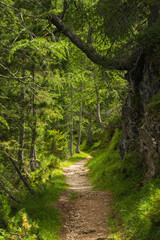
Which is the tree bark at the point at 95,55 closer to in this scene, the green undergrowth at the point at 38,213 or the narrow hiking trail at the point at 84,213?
the green undergrowth at the point at 38,213

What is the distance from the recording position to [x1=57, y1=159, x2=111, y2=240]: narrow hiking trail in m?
5.39

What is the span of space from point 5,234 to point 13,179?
20.0ft

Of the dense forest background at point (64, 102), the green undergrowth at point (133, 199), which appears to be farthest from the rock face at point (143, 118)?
the green undergrowth at point (133, 199)

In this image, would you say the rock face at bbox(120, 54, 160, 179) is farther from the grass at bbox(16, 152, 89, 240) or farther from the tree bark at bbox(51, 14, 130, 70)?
the grass at bbox(16, 152, 89, 240)

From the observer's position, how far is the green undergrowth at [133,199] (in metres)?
3.90

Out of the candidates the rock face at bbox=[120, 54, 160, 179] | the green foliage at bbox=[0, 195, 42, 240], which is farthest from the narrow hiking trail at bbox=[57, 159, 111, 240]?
the green foliage at bbox=[0, 195, 42, 240]

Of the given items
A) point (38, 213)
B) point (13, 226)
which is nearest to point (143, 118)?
point (38, 213)

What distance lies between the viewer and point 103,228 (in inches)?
215

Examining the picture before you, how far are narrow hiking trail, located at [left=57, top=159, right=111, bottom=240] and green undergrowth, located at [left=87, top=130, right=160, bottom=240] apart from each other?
1.14ft

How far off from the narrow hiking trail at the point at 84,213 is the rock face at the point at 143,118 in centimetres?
201

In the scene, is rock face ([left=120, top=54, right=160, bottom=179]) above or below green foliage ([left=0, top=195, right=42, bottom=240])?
above

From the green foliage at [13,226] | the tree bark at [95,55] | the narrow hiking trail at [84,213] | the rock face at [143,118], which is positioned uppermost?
the tree bark at [95,55]

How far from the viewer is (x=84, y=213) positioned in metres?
6.93

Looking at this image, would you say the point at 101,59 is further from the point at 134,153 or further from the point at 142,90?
the point at 134,153
